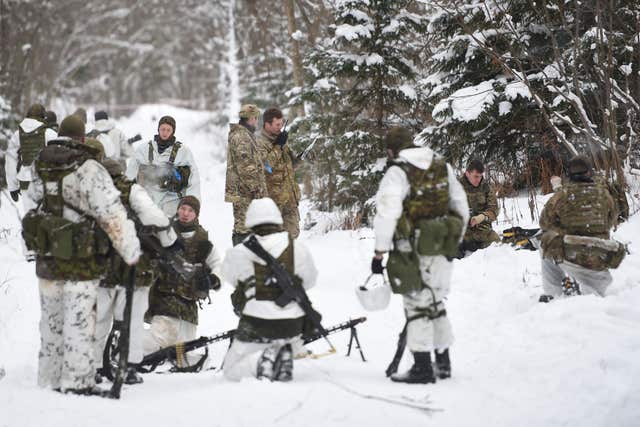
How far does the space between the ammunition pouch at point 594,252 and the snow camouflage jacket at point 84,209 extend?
410 cm

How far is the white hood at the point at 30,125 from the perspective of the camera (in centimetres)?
819

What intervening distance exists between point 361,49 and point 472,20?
2071mm

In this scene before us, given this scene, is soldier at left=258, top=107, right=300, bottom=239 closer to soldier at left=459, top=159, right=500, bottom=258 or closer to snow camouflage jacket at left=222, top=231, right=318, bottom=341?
snow camouflage jacket at left=222, top=231, right=318, bottom=341

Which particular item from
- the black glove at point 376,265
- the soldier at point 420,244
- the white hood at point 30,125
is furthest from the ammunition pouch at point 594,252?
the white hood at point 30,125

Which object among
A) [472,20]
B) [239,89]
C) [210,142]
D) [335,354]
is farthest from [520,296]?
[210,142]

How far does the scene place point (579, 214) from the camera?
5758 mm

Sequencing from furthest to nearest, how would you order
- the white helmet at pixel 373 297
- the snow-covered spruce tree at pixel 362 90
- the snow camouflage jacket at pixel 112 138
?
the snow camouflage jacket at pixel 112 138
the snow-covered spruce tree at pixel 362 90
the white helmet at pixel 373 297

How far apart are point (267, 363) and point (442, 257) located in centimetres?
155

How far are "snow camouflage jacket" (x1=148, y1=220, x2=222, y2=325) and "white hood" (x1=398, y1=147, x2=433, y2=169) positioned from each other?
83.6 inches

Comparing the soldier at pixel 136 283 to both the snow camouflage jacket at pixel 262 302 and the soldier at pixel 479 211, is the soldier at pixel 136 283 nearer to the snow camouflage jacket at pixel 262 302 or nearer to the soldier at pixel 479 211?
the snow camouflage jacket at pixel 262 302

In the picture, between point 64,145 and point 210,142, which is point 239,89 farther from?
point 64,145

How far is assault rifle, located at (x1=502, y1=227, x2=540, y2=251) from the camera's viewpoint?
26.3 feet

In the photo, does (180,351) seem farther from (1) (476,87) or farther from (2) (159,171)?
(1) (476,87)

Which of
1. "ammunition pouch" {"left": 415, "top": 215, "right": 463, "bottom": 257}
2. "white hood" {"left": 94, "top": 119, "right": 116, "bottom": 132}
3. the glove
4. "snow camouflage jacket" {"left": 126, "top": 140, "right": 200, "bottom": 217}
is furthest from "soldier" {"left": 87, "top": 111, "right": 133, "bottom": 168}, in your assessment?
"ammunition pouch" {"left": 415, "top": 215, "right": 463, "bottom": 257}
